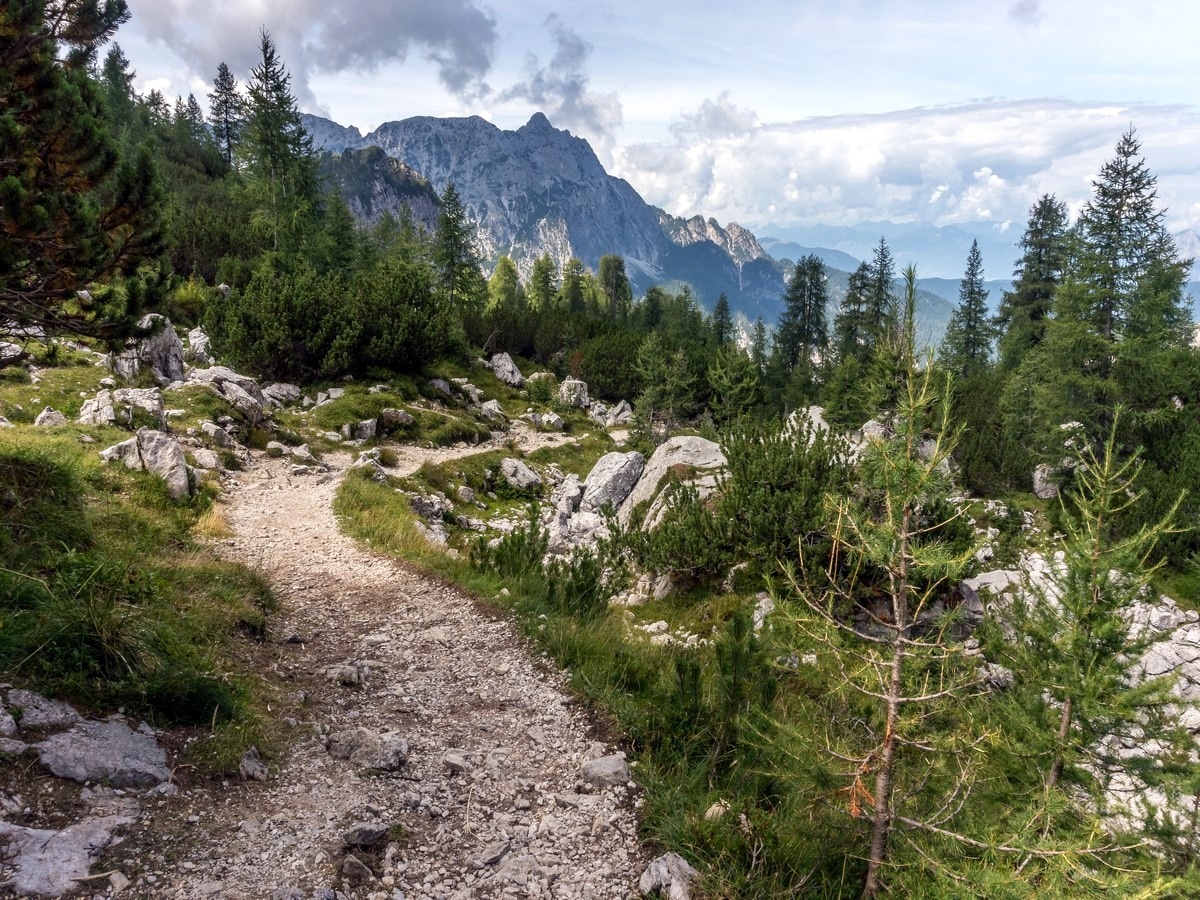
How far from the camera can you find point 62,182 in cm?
618

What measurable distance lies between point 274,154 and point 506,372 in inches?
803

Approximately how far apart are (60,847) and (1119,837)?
23.6 feet

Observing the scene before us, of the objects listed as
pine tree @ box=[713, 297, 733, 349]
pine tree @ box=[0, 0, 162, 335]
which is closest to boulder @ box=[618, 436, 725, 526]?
pine tree @ box=[0, 0, 162, 335]

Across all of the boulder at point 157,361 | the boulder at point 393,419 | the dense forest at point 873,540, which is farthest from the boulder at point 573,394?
the boulder at point 157,361

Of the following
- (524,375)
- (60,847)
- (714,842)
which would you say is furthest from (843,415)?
(60,847)

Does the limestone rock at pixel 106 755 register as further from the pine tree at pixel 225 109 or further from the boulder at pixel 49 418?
the pine tree at pixel 225 109

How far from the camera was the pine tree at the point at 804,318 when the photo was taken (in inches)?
2633

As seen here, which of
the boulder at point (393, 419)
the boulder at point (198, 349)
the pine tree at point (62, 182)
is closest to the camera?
the pine tree at point (62, 182)

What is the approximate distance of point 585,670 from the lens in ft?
25.1

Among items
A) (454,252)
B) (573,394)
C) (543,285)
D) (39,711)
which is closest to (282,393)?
(573,394)

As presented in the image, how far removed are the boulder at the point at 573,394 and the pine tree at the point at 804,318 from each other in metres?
27.1

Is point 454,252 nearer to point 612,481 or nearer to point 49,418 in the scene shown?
point 612,481

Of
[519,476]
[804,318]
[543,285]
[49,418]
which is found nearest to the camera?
[49,418]

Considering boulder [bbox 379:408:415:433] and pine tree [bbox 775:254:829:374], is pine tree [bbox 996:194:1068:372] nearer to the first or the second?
pine tree [bbox 775:254:829:374]
